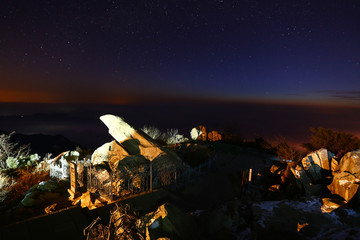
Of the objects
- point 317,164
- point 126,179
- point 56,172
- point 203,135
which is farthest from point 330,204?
point 203,135

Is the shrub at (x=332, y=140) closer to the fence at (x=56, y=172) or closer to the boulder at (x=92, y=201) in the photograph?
the boulder at (x=92, y=201)

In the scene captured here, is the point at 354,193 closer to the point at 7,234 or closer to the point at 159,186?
the point at 159,186

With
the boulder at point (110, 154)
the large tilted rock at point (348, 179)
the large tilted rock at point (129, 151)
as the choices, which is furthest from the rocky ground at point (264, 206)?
the boulder at point (110, 154)

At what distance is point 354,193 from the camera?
6957mm

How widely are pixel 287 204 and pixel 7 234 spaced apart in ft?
26.6

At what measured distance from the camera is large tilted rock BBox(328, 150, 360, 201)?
7070 millimetres

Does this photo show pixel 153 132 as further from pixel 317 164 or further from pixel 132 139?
pixel 317 164

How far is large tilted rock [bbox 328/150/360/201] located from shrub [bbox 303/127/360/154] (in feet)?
22.4

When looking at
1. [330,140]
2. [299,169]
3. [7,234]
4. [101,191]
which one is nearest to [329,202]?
[299,169]

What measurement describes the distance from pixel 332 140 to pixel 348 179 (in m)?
9.72

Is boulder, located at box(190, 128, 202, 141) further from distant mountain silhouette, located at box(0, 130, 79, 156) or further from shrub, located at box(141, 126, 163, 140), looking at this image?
distant mountain silhouette, located at box(0, 130, 79, 156)

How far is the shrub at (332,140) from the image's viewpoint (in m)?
14.5

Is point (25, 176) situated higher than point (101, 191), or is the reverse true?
point (101, 191)

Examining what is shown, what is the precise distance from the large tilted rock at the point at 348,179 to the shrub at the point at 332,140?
6820mm
